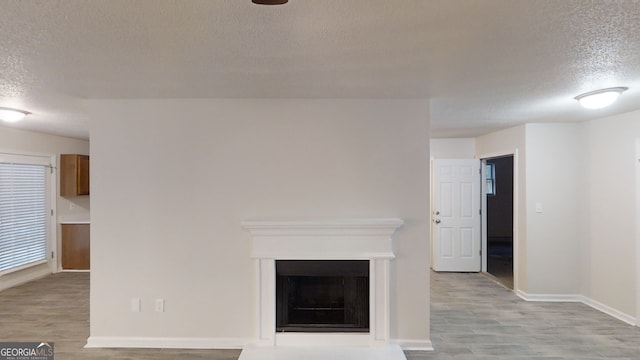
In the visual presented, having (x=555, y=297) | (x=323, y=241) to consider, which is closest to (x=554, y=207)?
(x=555, y=297)

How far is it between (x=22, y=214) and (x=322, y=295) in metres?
5.05

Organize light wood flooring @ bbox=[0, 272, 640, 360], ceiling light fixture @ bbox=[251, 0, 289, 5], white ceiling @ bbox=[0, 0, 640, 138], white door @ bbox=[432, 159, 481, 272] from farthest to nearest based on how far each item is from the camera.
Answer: white door @ bbox=[432, 159, 481, 272] → light wood flooring @ bbox=[0, 272, 640, 360] → white ceiling @ bbox=[0, 0, 640, 138] → ceiling light fixture @ bbox=[251, 0, 289, 5]

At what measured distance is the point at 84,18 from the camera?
170 cm

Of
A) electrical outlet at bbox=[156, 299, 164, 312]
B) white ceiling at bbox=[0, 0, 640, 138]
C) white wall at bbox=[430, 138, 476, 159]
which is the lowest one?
electrical outlet at bbox=[156, 299, 164, 312]

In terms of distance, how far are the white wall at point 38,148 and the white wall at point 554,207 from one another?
722 cm

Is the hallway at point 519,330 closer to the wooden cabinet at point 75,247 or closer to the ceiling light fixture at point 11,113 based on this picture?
the ceiling light fixture at point 11,113

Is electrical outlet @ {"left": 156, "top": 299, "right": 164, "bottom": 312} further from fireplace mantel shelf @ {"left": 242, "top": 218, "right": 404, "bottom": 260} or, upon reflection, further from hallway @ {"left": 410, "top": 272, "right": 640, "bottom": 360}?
hallway @ {"left": 410, "top": 272, "right": 640, "bottom": 360}

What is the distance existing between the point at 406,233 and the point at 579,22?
2117 mm

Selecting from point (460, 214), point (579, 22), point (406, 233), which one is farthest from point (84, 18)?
point (460, 214)

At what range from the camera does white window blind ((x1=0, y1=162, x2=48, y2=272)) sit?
527cm

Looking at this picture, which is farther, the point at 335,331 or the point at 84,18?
the point at 335,331

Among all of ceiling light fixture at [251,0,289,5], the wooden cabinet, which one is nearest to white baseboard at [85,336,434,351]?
ceiling light fixture at [251,0,289,5]

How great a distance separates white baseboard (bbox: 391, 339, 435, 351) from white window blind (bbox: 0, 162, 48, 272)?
5580 mm

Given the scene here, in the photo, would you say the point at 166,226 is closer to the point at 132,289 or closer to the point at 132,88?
the point at 132,289
